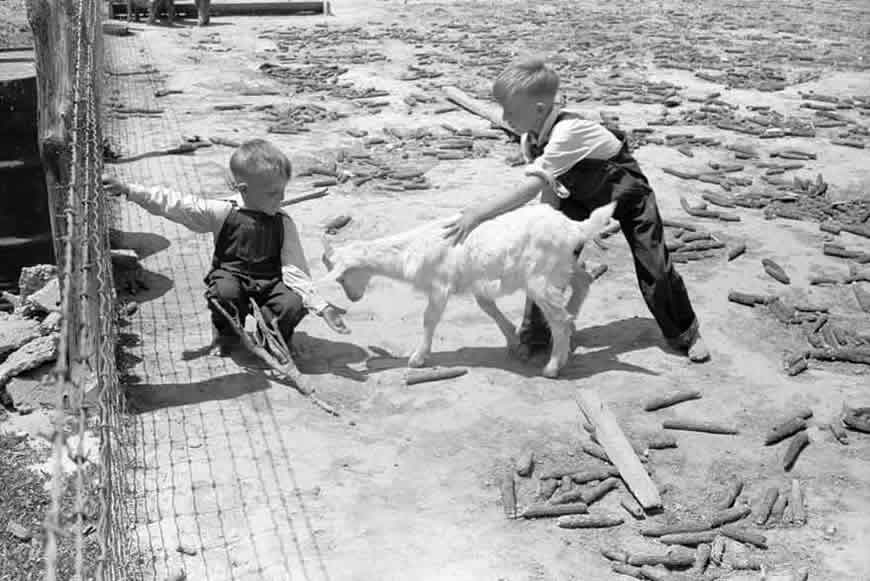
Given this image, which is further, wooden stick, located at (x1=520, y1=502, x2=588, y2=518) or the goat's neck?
the goat's neck

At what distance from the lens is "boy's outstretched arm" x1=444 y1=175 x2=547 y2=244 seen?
20.4 ft

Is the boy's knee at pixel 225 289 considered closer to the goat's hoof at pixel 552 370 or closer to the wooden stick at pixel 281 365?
the wooden stick at pixel 281 365

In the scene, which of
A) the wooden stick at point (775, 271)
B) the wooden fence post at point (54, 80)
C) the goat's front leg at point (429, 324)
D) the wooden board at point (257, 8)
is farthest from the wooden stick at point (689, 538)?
the wooden board at point (257, 8)

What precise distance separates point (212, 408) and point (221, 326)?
76cm

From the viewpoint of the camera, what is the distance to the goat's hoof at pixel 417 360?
659cm

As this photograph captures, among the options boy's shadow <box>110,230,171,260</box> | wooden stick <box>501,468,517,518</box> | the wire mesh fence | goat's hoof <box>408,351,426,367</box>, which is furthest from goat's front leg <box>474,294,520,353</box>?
boy's shadow <box>110,230,171,260</box>

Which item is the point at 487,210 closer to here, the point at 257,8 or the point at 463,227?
the point at 463,227

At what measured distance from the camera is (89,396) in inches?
235

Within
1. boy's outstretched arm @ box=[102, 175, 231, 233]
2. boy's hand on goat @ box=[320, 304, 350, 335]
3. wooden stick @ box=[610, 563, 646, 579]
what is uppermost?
boy's outstretched arm @ box=[102, 175, 231, 233]

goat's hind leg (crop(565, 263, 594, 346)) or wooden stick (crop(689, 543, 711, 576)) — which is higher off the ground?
goat's hind leg (crop(565, 263, 594, 346))

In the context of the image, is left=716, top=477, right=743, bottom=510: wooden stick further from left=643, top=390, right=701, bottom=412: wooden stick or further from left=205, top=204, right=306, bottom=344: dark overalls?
left=205, top=204, right=306, bottom=344: dark overalls

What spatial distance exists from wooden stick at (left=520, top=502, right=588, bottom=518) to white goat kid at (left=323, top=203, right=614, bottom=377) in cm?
149

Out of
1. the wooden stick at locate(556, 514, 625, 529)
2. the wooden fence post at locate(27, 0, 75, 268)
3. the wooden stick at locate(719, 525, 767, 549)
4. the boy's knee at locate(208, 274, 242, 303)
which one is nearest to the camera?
the wooden stick at locate(719, 525, 767, 549)

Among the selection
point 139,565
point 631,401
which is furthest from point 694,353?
point 139,565
